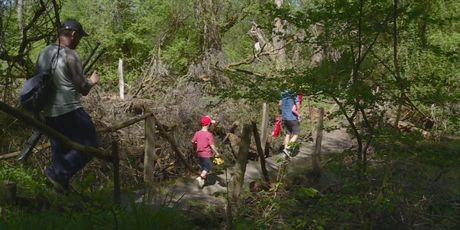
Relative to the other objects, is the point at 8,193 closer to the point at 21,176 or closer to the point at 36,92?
the point at 36,92

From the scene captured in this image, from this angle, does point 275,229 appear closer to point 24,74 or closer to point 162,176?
point 24,74

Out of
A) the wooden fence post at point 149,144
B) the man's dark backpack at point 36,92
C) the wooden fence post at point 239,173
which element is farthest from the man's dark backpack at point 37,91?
the wooden fence post at point 149,144

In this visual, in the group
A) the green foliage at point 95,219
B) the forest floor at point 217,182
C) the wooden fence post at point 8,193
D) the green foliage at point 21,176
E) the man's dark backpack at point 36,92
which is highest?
the man's dark backpack at point 36,92

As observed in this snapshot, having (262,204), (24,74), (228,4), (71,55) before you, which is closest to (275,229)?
(262,204)

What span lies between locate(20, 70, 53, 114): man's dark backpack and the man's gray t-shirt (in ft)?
0.29

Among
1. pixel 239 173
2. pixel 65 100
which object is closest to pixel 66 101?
pixel 65 100

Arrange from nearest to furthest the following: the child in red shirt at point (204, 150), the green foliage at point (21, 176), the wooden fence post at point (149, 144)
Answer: the green foliage at point (21, 176), the wooden fence post at point (149, 144), the child in red shirt at point (204, 150)

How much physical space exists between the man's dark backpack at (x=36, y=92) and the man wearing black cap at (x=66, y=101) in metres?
0.10

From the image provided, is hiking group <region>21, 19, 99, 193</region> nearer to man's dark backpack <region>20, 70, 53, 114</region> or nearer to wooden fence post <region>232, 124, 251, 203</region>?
man's dark backpack <region>20, 70, 53, 114</region>

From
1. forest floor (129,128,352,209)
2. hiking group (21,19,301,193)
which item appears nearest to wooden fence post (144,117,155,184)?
forest floor (129,128,352,209)

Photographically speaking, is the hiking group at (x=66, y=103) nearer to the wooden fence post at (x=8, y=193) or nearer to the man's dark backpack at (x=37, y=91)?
the man's dark backpack at (x=37, y=91)

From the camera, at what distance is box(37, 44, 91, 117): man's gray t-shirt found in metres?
4.59

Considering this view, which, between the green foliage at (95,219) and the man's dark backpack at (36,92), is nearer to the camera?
the green foliage at (95,219)

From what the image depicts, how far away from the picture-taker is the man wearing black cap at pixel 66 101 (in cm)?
459
